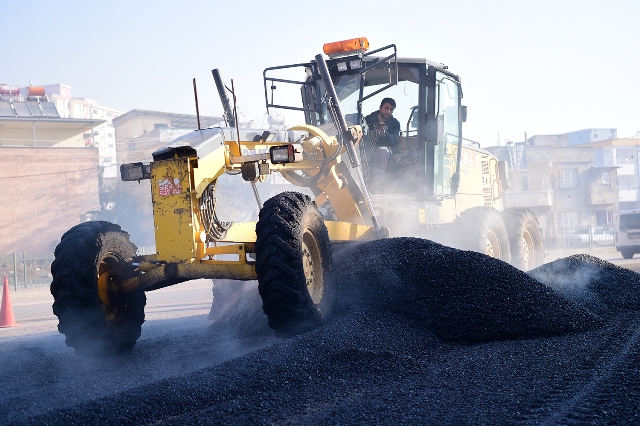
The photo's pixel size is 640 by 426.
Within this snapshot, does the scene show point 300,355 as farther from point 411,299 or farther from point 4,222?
point 4,222

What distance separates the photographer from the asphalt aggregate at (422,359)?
3375 mm

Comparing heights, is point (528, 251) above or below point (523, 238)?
below

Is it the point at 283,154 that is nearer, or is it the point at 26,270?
the point at 283,154

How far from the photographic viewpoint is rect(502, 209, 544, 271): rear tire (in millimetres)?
10992

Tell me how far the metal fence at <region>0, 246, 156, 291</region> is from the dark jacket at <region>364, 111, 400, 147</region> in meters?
16.7

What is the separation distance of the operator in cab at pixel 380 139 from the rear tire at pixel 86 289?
411cm

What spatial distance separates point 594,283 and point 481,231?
2235 mm

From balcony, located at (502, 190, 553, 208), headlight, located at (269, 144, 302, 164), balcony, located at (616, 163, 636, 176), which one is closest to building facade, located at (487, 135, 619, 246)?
balcony, located at (616, 163, 636, 176)

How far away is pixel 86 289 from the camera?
215 inches

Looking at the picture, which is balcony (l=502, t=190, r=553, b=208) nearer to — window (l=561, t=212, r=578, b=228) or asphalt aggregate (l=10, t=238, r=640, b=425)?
window (l=561, t=212, r=578, b=228)

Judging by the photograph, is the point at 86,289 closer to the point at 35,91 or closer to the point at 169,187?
the point at 169,187

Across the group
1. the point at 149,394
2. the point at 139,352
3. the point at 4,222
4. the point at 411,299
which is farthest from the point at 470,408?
the point at 4,222

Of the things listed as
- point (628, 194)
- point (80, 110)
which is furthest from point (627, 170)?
point (80, 110)

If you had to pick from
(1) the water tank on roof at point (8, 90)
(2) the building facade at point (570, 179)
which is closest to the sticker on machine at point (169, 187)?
(1) the water tank on roof at point (8, 90)
